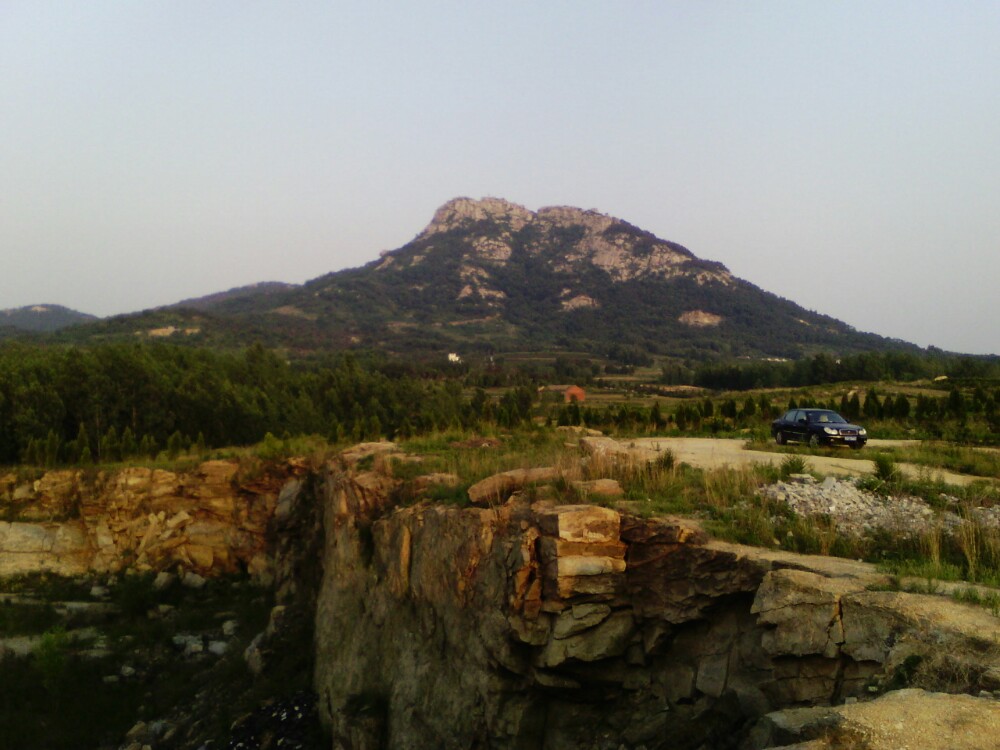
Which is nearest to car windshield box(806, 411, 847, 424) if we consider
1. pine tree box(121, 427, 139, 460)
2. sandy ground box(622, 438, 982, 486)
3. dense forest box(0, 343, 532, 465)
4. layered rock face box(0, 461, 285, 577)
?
sandy ground box(622, 438, 982, 486)

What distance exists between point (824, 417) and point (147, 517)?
23994 millimetres

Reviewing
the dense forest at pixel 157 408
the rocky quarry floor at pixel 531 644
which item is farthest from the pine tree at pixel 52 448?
the rocky quarry floor at pixel 531 644

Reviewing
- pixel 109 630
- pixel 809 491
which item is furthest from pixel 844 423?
pixel 109 630

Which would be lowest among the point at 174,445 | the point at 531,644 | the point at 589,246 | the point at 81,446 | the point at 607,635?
the point at 174,445

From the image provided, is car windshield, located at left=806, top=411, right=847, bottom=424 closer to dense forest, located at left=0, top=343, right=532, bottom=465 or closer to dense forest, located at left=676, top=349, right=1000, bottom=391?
dense forest, located at left=0, top=343, right=532, bottom=465

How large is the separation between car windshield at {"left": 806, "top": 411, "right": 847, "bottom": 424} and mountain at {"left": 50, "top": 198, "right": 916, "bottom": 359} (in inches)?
3428

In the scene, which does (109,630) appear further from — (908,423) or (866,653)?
(908,423)

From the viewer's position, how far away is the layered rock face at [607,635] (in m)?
5.70

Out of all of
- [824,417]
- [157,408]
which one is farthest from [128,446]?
[824,417]

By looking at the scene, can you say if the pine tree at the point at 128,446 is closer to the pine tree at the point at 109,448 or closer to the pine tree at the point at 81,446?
the pine tree at the point at 109,448

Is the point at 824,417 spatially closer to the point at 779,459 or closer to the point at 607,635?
the point at 779,459

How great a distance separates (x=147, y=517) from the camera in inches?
928

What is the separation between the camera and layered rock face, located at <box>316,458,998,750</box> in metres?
5.70

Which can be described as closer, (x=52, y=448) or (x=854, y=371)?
(x=52, y=448)
